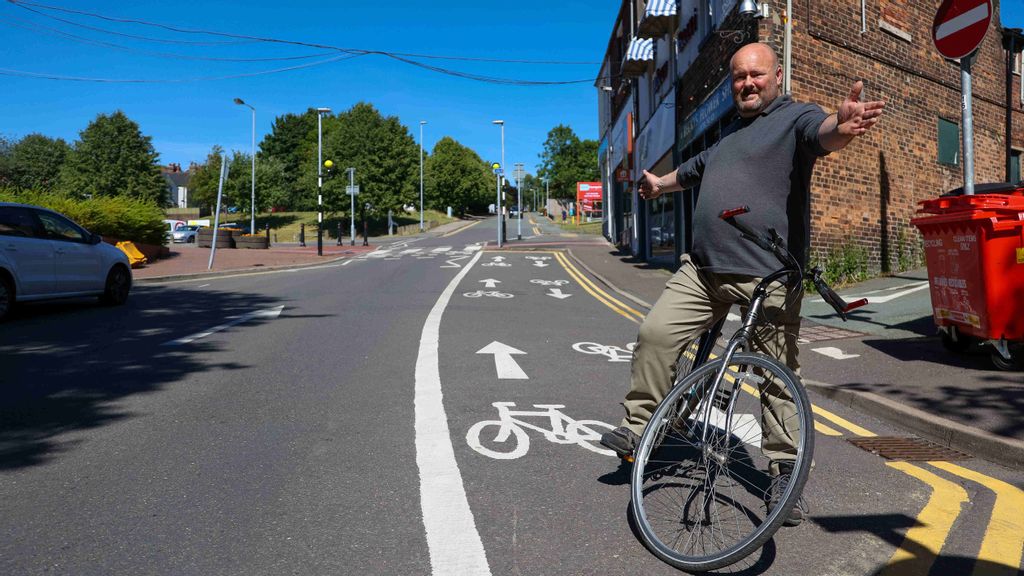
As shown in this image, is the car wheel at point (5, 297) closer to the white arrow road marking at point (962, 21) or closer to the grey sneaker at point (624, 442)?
the grey sneaker at point (624, 442)

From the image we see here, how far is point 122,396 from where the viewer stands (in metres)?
5.77

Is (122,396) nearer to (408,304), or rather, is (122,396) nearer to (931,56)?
(408,304)

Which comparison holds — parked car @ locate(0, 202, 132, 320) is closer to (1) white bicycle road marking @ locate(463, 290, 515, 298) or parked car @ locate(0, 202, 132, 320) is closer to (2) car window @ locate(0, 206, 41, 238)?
(2) car window @ locate(0, 206, 41, 238)

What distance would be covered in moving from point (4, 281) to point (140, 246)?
14.3 m

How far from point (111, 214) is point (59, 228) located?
12.5 meters

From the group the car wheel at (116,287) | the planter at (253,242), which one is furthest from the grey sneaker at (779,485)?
the planter at (253,242)

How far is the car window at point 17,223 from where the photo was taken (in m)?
10.8

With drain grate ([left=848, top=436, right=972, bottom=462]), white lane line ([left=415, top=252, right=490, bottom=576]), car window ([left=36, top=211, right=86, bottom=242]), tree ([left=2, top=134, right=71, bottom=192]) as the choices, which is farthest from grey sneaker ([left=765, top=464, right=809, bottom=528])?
tree ([left=2, top=134, right=71, bottom=192])

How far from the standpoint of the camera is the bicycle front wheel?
2.81 metres

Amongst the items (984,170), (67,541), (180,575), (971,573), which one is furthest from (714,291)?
(984,170)

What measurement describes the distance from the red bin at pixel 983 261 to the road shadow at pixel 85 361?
641 centimetres

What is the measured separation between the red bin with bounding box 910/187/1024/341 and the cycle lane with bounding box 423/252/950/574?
1.67 metres

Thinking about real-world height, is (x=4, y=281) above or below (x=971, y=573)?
above

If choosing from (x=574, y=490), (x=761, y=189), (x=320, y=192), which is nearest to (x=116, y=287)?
(x=574, y=490)
